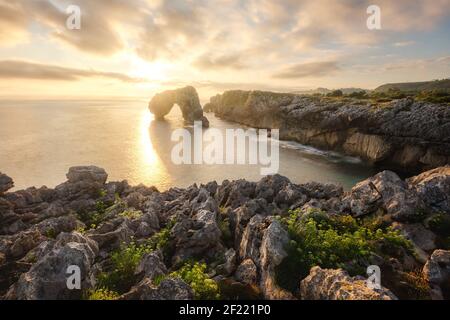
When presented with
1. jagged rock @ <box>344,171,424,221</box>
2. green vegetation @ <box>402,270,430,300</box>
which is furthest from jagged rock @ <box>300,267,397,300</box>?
jagged rock @ <box>344,171,424,221</box>

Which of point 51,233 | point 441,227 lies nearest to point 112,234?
point 51,233

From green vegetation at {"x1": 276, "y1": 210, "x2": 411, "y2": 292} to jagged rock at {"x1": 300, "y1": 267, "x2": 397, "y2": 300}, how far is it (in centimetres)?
99

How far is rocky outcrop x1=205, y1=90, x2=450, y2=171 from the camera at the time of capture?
2127 inches

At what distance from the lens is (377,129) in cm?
6241

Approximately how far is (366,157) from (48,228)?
64785 millimetres

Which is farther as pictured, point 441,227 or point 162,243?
point 162,243

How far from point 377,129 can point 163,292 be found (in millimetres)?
65987

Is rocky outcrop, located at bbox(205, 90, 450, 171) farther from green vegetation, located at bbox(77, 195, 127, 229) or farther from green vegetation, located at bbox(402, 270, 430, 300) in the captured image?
green vegetation, located at bbox(77, 195, 127, 229)

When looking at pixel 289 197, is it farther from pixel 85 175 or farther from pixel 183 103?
pixel 183 103

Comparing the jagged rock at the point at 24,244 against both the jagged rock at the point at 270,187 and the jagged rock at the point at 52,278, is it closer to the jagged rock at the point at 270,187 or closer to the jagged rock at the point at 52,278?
the jagged rock at the point at 52,278
